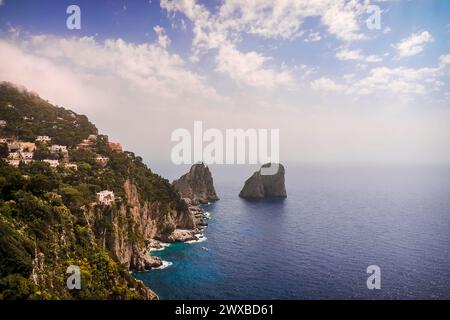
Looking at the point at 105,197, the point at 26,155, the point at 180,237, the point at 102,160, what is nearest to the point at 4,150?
the point at 26,155

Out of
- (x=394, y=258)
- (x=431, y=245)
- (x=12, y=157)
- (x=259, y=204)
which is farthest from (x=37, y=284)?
(x=259, y=204)

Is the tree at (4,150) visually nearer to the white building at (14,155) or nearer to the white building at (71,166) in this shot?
the white building at (14,155)

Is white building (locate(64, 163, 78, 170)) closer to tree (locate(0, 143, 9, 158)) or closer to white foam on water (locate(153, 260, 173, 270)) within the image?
tree (locate(0, 143, 9, 158))

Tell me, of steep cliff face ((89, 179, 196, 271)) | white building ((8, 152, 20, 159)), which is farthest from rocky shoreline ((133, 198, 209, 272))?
white building ((8, 152, 20, 159))

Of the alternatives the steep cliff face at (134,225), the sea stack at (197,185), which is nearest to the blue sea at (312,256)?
the steep cliff face at (134,225)

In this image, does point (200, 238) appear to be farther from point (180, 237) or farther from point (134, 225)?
point (134, 225)

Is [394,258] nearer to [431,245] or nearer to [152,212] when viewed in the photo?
[431,245]
